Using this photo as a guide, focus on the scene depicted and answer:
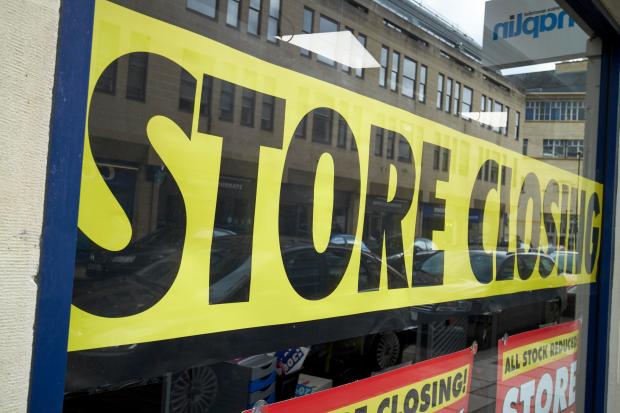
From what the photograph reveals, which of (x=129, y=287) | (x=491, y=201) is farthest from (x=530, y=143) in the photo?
(x=129, y=287)

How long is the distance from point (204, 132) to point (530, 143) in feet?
7.18

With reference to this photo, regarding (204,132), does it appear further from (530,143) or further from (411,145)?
(530,143)

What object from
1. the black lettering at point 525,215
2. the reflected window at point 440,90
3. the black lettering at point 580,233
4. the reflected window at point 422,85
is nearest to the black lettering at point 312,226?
the reflected window at point 422,85

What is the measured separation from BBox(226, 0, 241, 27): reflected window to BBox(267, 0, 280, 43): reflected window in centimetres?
12

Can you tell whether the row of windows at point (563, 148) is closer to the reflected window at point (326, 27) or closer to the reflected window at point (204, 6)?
the reflected window at point (326, 27)

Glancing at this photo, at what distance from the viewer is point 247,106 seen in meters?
1.60

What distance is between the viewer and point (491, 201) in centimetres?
273

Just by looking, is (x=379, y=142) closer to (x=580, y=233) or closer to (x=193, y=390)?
(x=193, y=390)

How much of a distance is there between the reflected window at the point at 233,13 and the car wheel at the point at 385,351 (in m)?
1.17

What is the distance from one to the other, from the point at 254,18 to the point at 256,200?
52 centimetres

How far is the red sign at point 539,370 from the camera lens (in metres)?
2.95

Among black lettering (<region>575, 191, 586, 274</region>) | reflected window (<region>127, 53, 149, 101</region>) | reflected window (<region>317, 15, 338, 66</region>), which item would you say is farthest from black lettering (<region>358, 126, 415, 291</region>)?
black lettering (<region>575, 191, 586, 274</region>)

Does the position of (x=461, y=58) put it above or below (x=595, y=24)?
below

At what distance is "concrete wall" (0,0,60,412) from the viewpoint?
3.13 ft
